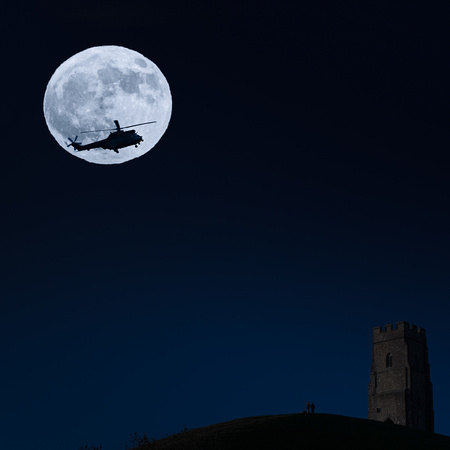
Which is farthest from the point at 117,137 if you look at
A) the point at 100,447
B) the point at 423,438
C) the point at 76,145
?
the point at 423,438

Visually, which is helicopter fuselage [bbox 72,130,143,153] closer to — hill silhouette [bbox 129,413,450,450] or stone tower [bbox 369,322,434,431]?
hill silhouette [bbox 129,413,450,450]

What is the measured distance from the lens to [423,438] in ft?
158

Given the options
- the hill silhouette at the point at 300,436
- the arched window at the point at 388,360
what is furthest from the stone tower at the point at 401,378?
the hill silhouette at the point at 300,436

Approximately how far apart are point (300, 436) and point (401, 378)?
46.6m

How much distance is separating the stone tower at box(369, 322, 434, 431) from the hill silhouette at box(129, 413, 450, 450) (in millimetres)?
35703

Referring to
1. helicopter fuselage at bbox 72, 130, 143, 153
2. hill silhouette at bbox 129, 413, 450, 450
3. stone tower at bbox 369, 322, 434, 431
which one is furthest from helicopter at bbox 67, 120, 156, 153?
stone tower at bbox 369, 322, 434, 431

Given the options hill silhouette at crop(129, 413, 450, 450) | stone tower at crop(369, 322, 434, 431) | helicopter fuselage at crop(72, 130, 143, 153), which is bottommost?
hill silhouette at crop(129, 413, 450, 450)

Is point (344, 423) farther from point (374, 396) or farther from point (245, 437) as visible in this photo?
point (374, 396)

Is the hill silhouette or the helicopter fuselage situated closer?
the hill silhouette

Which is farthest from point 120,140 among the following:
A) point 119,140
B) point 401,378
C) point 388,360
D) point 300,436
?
point 388,360

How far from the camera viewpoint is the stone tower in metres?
85.9

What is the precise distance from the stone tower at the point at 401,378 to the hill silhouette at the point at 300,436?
35.7m

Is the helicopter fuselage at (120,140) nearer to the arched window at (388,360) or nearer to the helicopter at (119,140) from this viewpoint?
the helicopter at (119,140)

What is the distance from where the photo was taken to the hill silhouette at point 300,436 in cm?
4278
